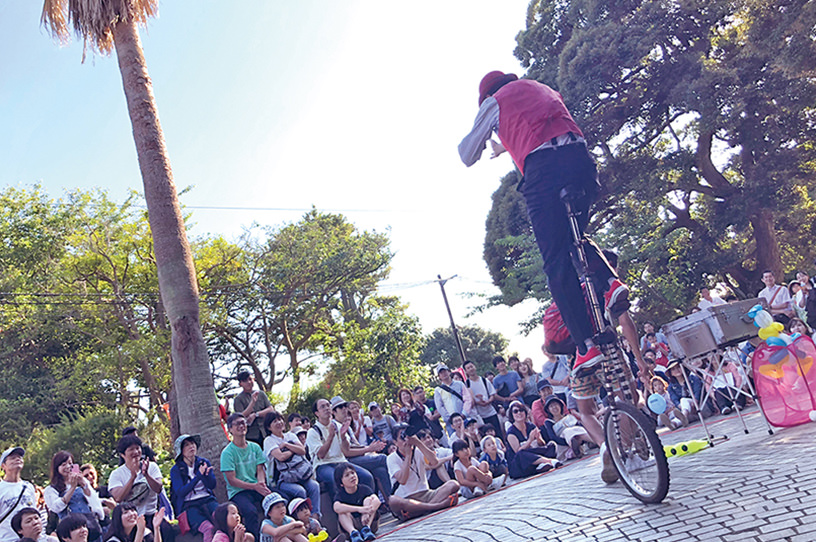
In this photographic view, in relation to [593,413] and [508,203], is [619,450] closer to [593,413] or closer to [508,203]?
[593,413]

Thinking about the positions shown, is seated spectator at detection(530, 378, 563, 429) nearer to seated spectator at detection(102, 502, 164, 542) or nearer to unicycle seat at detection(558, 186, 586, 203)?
seated spectator at detection(102, 502, 164, 542)

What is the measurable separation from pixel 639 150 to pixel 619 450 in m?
18.9

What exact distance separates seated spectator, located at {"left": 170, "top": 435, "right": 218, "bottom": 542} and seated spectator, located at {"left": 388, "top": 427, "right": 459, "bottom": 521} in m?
2.30

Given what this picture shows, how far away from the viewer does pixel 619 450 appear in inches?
160

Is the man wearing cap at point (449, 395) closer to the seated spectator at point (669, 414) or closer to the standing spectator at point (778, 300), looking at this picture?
the seated spectator at point (669, 414)

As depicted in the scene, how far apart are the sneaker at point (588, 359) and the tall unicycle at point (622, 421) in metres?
0.04

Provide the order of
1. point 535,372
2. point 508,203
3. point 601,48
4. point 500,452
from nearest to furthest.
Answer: point 500,452 < point 535,372 < point 601,48 < point 508,203

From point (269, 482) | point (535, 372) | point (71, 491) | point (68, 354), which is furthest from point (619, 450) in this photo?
point (68, 354)

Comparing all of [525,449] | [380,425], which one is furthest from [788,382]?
[380,425]

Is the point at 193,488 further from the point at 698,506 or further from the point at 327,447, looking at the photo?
the point at 698,506

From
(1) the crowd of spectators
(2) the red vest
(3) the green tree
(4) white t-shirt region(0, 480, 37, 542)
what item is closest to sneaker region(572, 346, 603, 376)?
(1) the crowd of spectators

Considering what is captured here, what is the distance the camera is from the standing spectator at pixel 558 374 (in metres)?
11.9

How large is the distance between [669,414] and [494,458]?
109 inches

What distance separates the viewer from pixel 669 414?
32.5 feet
